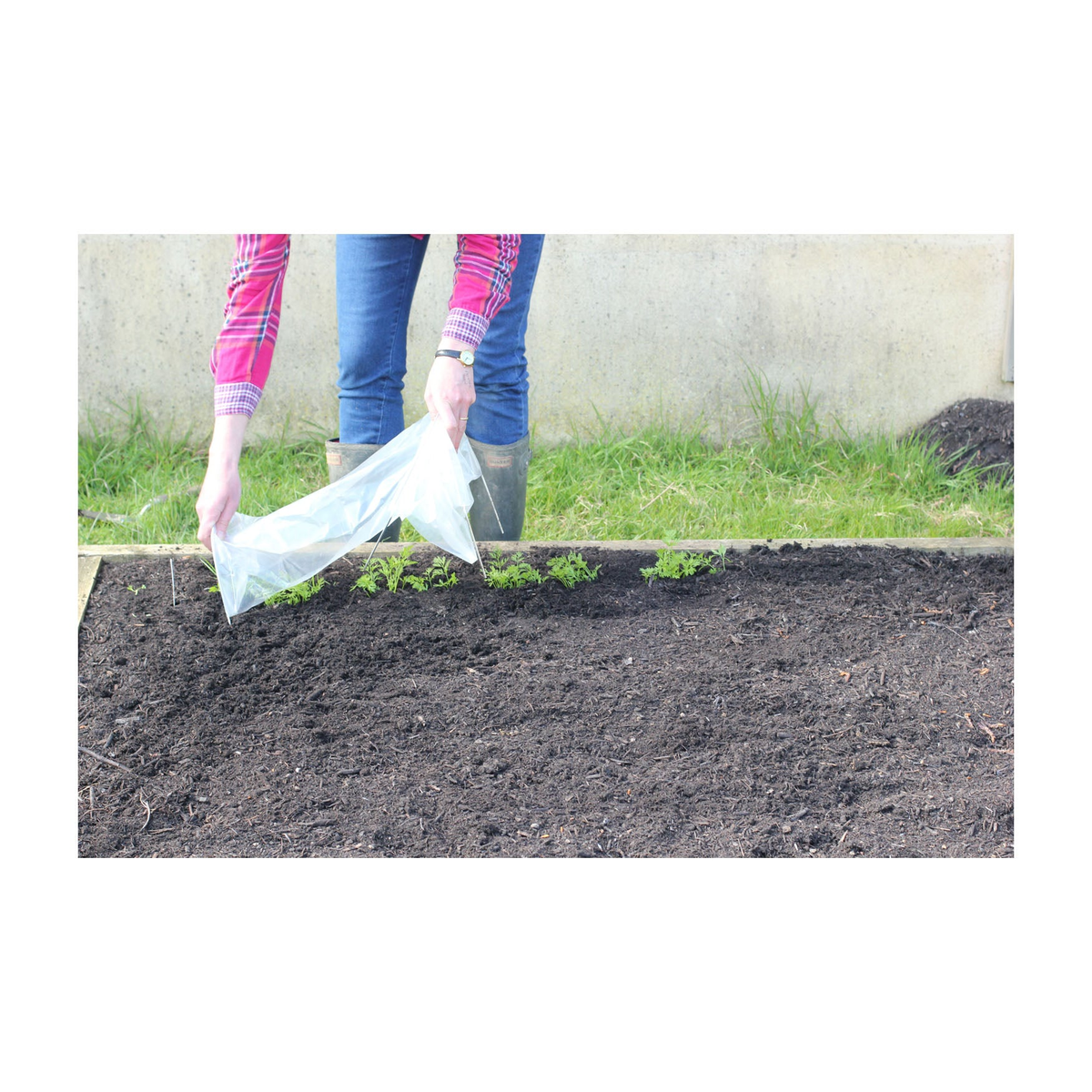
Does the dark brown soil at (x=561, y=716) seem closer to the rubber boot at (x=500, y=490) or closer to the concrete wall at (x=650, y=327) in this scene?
the rubber boot at (x=500, y=490)

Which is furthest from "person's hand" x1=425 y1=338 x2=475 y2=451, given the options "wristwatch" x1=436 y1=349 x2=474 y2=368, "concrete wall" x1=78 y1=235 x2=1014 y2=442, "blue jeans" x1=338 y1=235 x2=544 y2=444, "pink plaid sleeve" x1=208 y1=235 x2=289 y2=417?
"concrete wall" x1=78 y1=235 x2=1014 y2=442

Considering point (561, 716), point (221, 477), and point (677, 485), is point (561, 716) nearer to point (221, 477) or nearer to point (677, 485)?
point (221, 477)

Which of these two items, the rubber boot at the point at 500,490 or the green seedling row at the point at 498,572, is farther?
the rubber boot at the point at 500,490

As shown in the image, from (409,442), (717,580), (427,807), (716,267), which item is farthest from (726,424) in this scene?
(427,807)

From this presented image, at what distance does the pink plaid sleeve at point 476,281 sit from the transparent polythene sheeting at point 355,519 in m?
0.21

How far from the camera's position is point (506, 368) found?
248 centimetres

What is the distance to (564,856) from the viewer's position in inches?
60.2

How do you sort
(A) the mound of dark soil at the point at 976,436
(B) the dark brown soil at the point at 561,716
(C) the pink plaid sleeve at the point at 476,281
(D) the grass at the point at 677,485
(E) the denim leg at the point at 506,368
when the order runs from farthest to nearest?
(A) the mound of dark soil at the point at 976,436 → (D) the grass at the point at 677,485 → (E) the denim leg at the point at 506,368 → (C) the pink plaid sleeve at the point at 476,281 → (B) the dark brown soil at the point at 561,716

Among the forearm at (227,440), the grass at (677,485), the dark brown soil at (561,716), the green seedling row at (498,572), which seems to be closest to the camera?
the dark brown soil at (561,716)

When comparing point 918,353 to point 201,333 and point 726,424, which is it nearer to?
point 726,424

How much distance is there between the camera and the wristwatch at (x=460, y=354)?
1.93m

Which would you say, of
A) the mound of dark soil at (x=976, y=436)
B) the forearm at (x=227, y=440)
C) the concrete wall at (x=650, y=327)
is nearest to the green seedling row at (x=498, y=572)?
the forearm at (x=227, y=440)

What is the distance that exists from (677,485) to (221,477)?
6.58 feet

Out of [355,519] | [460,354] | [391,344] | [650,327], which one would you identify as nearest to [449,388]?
[460,354]
